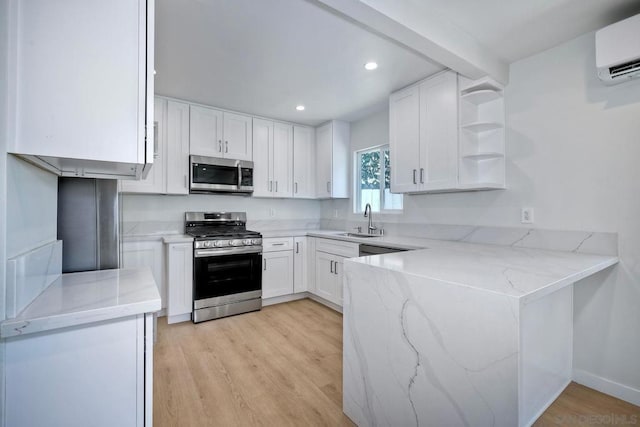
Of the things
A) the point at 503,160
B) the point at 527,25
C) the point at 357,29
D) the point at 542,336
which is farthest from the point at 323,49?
the point at 542,336

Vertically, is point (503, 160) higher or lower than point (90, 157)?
higher

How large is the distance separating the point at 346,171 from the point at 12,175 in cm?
345

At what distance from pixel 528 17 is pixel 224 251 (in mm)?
3129

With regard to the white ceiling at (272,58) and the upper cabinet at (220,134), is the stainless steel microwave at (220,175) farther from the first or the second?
the white ceiling at (272,58)

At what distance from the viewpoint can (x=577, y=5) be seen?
5.66ft

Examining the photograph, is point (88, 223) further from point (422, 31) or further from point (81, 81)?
point (422, 31)

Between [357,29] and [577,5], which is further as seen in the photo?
[357,29]

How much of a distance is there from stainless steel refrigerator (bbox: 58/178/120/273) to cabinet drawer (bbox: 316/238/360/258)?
204 cm

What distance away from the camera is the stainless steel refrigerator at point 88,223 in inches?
59.1

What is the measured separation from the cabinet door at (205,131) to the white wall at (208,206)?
583 mm

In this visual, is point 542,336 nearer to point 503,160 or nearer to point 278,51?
point 503,160

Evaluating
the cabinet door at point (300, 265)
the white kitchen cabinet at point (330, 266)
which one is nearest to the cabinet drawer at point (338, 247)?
the white kitchen cabinet at point (330, 266)

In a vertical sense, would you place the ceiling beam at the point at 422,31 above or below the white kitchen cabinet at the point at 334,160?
above

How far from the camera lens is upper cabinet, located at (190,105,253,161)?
3.34 meters
